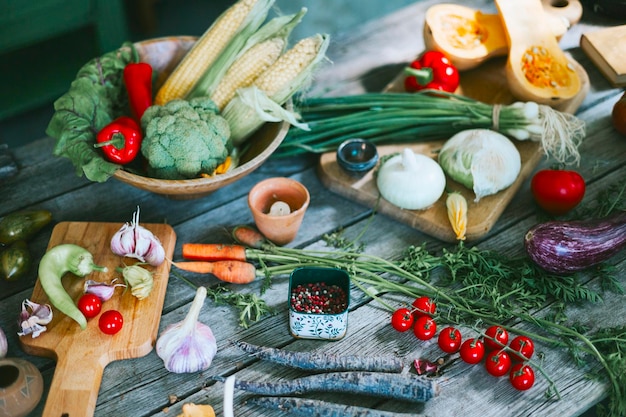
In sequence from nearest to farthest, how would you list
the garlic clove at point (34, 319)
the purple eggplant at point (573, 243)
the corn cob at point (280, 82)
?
the garlic clove at point (34, 319) → the purple eggplant at point (573, 243) → the corn cob at point (280, 82)

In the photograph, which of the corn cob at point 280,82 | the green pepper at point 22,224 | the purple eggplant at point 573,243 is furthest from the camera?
the corn cob at point 280,82

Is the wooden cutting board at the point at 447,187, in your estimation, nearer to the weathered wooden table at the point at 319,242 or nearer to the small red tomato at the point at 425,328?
the weathered wooden table at the point at 319,242

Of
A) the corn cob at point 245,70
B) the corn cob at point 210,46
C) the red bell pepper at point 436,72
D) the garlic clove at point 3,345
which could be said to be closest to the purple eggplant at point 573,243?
the red bell pepper at point 436,72

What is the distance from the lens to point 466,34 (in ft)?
6.56

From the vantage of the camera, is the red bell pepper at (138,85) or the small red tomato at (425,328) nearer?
the small red tomato at (425,328)

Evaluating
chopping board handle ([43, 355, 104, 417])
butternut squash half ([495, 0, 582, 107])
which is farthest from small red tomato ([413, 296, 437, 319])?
butternut squash half ([495, 0, 582, 107])

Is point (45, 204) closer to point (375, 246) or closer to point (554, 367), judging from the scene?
point (375, 246)

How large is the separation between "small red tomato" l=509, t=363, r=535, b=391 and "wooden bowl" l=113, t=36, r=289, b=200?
0.77 m

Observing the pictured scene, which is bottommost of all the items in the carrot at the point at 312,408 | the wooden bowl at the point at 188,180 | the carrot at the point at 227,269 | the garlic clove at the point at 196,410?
the carrot at the point at 312,408

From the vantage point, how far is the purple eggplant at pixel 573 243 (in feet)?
4.59

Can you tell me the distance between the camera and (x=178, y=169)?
1.49 meters

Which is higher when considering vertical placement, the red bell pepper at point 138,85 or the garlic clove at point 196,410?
the red bell pepper at point 138,85

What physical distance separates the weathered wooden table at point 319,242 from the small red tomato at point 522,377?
3cm

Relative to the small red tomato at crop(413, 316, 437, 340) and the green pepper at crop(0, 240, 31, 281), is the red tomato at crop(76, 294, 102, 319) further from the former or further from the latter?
the small red tomato at crop(413, 316, 437, 340)
